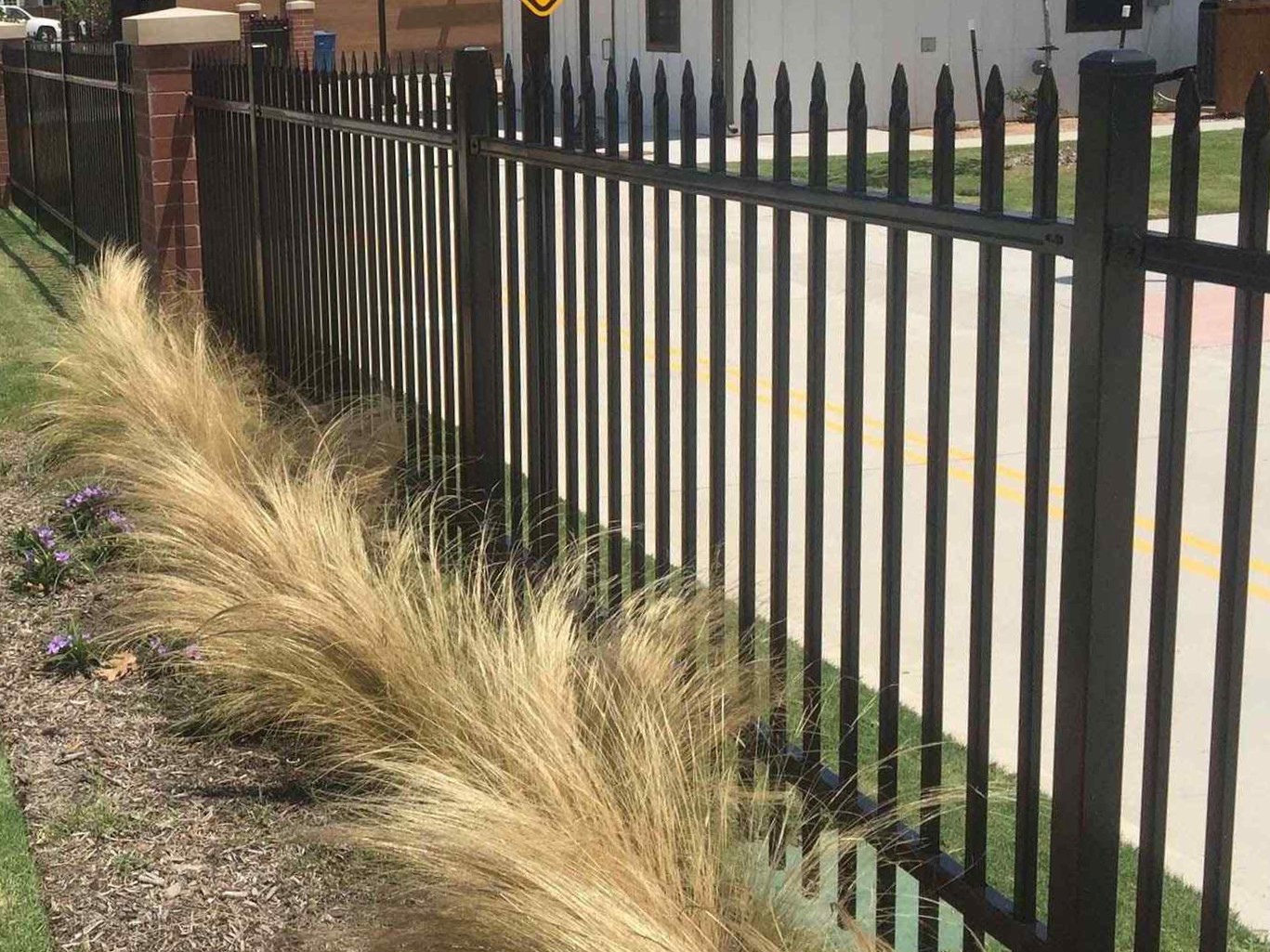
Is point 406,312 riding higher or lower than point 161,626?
higher

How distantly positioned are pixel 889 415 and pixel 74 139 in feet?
38.9

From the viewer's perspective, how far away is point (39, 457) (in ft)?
25.7

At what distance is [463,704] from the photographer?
13.9 feet

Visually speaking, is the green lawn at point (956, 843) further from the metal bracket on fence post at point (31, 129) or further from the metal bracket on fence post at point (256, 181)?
the metal bracket on fence post at point (31, 129)

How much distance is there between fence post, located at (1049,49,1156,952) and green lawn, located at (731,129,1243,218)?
1243 cm

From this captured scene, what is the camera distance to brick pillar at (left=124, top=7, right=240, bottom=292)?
31.8ft

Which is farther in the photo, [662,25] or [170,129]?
[662,25]

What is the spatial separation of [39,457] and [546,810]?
16.1 feet

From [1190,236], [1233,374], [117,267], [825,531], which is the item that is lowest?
[825,531]

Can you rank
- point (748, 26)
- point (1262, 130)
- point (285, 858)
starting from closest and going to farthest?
point (1262, 130), point (285, 858), point (748, 26)

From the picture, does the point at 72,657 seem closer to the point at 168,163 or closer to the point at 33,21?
the point at 168,163

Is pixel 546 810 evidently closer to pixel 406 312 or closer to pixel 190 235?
pixel 406 312

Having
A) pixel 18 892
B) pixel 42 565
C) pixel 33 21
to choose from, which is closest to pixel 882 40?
pixel 42 565

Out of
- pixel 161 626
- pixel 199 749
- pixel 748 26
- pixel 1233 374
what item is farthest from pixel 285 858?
pixel 748 26
